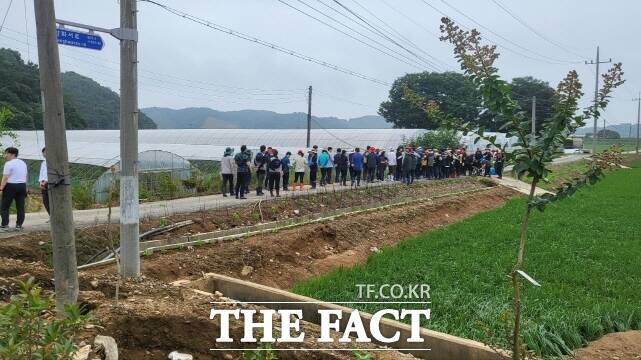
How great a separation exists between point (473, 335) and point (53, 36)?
4.51 m

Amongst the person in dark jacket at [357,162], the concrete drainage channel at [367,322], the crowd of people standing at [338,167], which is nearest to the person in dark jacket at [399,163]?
the crowd of people standing at [338,167]

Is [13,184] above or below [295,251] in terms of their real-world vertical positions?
above

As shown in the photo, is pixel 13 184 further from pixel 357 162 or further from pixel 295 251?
pixel 357 162

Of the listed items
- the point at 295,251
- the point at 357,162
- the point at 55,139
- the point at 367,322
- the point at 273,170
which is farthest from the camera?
the point at 357,162

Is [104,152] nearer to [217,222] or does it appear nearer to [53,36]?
[217,222]

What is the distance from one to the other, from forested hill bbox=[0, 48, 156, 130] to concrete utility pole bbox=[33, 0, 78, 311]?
18560 millimetres

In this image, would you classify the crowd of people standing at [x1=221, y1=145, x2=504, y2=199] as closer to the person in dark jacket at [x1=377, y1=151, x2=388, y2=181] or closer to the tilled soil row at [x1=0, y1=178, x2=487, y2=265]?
the person in dark jacket at [x1=377, y1=151, x2=388, y2=181]

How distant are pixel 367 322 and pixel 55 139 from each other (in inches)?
128

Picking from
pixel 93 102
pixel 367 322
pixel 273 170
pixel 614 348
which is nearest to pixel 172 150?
pixel 273 170

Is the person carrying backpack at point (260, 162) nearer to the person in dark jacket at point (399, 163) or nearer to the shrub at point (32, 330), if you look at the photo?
the person in dark jacket at point (399, 163)

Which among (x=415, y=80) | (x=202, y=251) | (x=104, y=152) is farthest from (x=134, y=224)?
(x=415, y=80)

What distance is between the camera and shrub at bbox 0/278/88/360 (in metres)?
2.89

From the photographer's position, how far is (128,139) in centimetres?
682

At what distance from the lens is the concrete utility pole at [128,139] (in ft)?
22.4
